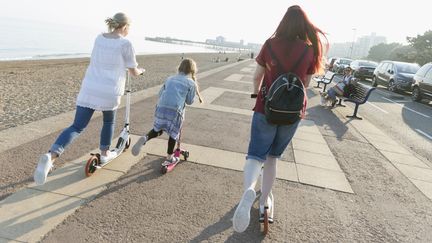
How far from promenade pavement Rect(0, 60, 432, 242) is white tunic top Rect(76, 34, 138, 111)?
92 centimetres

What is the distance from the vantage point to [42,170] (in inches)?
132

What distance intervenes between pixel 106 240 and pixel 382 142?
21.3 feet

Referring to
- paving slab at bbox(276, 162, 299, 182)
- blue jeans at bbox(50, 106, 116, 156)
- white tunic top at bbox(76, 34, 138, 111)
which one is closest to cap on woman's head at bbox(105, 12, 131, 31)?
white tunic top at bbox(76, 34, 138, 111)

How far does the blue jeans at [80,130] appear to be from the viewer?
366 cm

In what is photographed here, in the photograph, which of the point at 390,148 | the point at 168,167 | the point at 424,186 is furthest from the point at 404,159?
the point at 168,167

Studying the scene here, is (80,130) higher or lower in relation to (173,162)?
higher

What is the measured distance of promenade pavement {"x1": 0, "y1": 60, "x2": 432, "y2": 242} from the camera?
10.4ft

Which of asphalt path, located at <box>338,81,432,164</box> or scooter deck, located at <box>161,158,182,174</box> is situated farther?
asphalt path, located at <box>338,81,432,164</box>

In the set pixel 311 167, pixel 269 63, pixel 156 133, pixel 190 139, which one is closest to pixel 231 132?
pixel 190 139

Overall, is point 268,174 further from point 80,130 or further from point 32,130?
point 32,130

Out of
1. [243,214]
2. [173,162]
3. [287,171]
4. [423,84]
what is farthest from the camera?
[423,84]

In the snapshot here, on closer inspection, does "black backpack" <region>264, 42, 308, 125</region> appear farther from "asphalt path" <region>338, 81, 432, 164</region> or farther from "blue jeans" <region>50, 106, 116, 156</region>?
"asphalt path" <region>338, 81, 432, 164</region>

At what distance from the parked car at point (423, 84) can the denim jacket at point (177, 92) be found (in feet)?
46.4

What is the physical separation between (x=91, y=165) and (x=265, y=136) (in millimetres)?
2217
